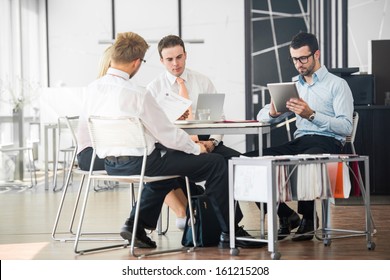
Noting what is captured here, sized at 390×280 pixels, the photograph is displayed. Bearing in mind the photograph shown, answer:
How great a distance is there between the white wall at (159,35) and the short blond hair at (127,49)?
231 cm

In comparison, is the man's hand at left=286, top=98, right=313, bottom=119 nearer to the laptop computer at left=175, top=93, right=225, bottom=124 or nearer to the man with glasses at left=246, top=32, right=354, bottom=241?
the man with glasses at left=246, top=32, right=354, bottom=241

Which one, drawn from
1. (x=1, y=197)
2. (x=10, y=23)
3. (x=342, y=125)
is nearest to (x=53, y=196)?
(x=1, y=197)

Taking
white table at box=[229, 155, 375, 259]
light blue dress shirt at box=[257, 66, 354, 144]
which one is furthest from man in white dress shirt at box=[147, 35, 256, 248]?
white table at box=[229, 155, 375, 259]

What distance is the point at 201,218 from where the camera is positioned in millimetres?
4867

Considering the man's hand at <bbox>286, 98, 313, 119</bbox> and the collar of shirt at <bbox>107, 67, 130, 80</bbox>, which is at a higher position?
the collar of shirt at <bbox>107, 67, 130, 80</bbox>

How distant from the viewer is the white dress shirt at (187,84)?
5496 millimetres

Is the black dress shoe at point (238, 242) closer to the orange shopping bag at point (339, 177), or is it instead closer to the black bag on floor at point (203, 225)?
the black bag on floor at point (203, 225)

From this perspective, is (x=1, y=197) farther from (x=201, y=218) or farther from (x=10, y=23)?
(x=201, y=218)

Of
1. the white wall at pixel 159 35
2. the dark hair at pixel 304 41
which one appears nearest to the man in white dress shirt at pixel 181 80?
the dark hair at pixel 304 41

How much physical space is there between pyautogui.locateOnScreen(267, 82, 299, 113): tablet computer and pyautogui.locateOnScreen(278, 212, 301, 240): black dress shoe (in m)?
0.67

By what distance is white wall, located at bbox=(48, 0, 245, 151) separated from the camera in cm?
751

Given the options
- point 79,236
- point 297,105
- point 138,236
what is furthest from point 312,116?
point 79,236

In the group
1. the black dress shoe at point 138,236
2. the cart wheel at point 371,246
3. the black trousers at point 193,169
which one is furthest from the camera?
the black dress shoe at point 138,236

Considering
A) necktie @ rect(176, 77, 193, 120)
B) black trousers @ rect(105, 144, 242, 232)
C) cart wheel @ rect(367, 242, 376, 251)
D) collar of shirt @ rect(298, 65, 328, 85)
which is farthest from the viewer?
necktie @ rect(176, 77, 193, 120)
